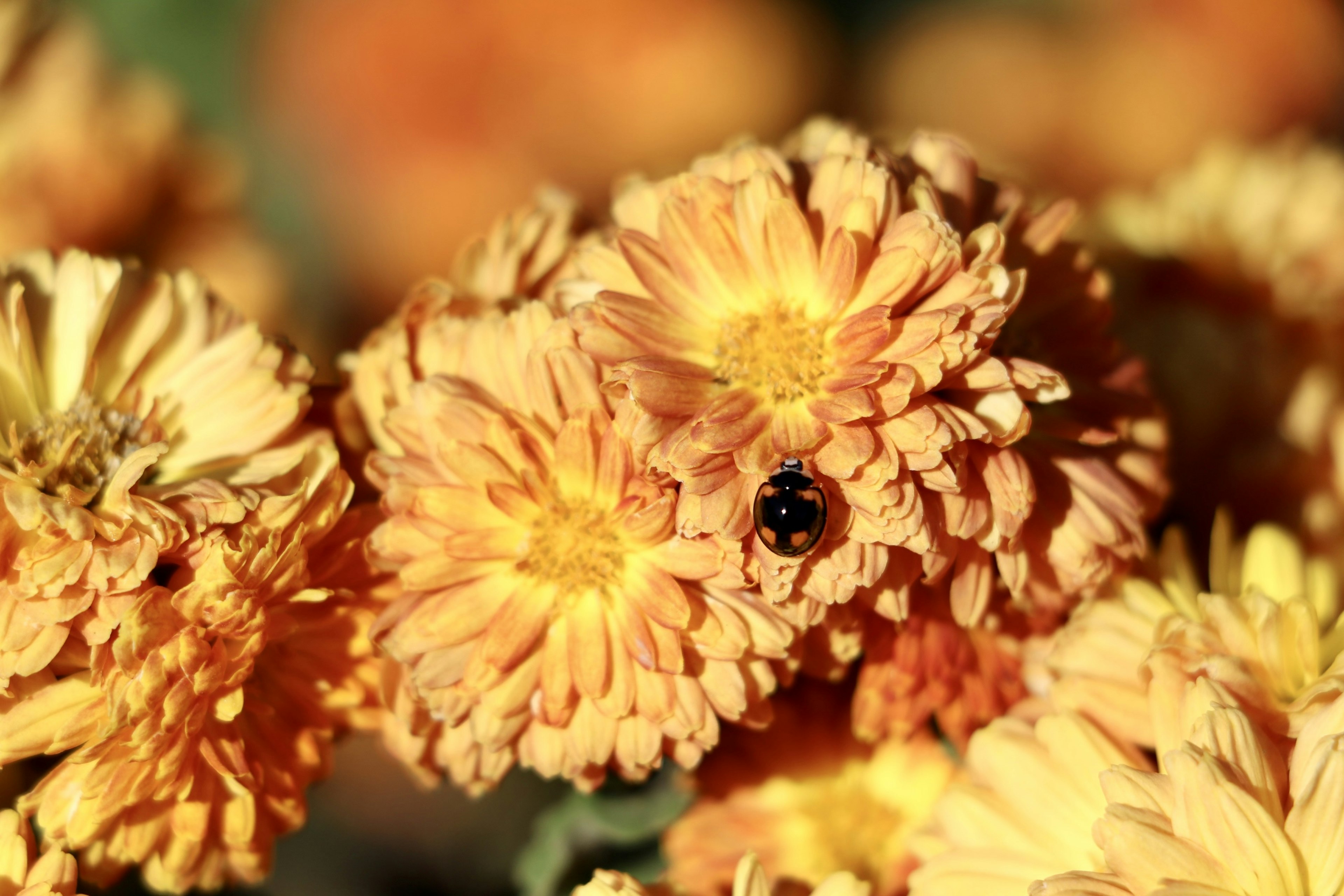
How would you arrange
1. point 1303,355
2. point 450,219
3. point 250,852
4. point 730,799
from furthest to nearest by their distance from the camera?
point 450,219
point 1303,355
point 730,799
point 250,852

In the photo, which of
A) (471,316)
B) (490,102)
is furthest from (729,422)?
(490,102)

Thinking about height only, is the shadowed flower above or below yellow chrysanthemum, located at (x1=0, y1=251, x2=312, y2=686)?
below

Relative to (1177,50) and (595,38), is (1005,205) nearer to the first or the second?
(595,38)

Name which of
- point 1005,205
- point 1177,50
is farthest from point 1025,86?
point 1005,205

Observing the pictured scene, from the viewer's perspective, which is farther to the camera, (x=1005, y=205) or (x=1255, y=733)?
(x=1005, y=205)

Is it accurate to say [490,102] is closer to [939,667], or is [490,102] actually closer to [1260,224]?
[1260,224]

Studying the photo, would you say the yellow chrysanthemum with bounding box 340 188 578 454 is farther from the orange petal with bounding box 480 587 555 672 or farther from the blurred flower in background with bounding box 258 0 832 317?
the blurred flower in background with bounding box 258 0 832 317

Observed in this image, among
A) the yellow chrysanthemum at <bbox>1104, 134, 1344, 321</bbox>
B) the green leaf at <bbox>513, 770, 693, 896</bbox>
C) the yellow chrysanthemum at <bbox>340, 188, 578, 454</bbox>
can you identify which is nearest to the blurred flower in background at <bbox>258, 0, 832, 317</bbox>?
the yellow chrysanthemum at <bbox>1104, 134, 1344, 321</bbox>
